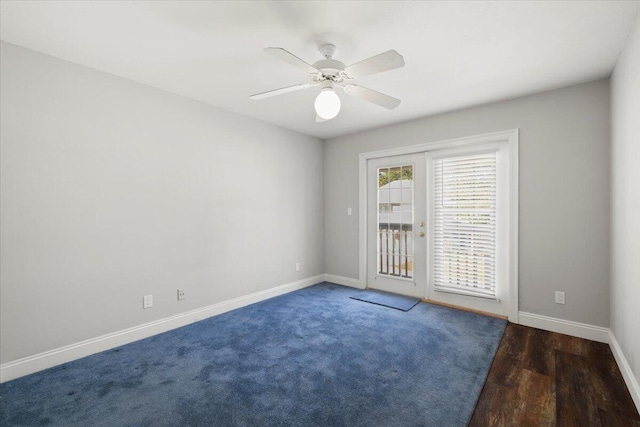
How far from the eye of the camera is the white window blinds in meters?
3.46

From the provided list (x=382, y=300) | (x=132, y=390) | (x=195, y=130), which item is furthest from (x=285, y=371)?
(x=195, y=130)

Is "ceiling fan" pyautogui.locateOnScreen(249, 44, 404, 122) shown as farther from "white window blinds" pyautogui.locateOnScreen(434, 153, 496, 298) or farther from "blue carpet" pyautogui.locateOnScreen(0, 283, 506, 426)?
"blue carpet" pyautogui.locateOnScreen(0, 283, 506, 426)

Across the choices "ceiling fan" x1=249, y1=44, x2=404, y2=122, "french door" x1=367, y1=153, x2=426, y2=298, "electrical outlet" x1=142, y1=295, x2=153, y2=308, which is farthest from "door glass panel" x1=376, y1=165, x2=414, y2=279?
"electrical outlet" x1=142, y1=295, x2=153, y2=308

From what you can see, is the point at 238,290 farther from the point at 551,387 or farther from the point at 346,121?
→ the point at 551,387

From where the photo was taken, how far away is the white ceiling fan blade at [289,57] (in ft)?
5.66

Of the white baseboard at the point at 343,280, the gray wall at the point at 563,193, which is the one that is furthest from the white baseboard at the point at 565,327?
the white baseboard at the point at 343,280

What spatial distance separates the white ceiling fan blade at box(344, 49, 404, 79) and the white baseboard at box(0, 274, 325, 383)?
9.54 feet

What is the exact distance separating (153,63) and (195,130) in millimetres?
884

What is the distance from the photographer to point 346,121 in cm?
405

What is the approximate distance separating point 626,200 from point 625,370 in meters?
1.23

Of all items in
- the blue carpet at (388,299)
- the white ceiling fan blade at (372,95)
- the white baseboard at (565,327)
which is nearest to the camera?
the white ceiling fan blade at (372,95)

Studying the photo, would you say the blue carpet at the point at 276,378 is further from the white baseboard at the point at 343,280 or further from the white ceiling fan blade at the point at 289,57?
the white ceiling fan blade at the point at 289,57

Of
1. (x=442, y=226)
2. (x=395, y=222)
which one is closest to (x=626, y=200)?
(x=442, y=226)

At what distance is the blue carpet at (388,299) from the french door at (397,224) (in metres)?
0.16
